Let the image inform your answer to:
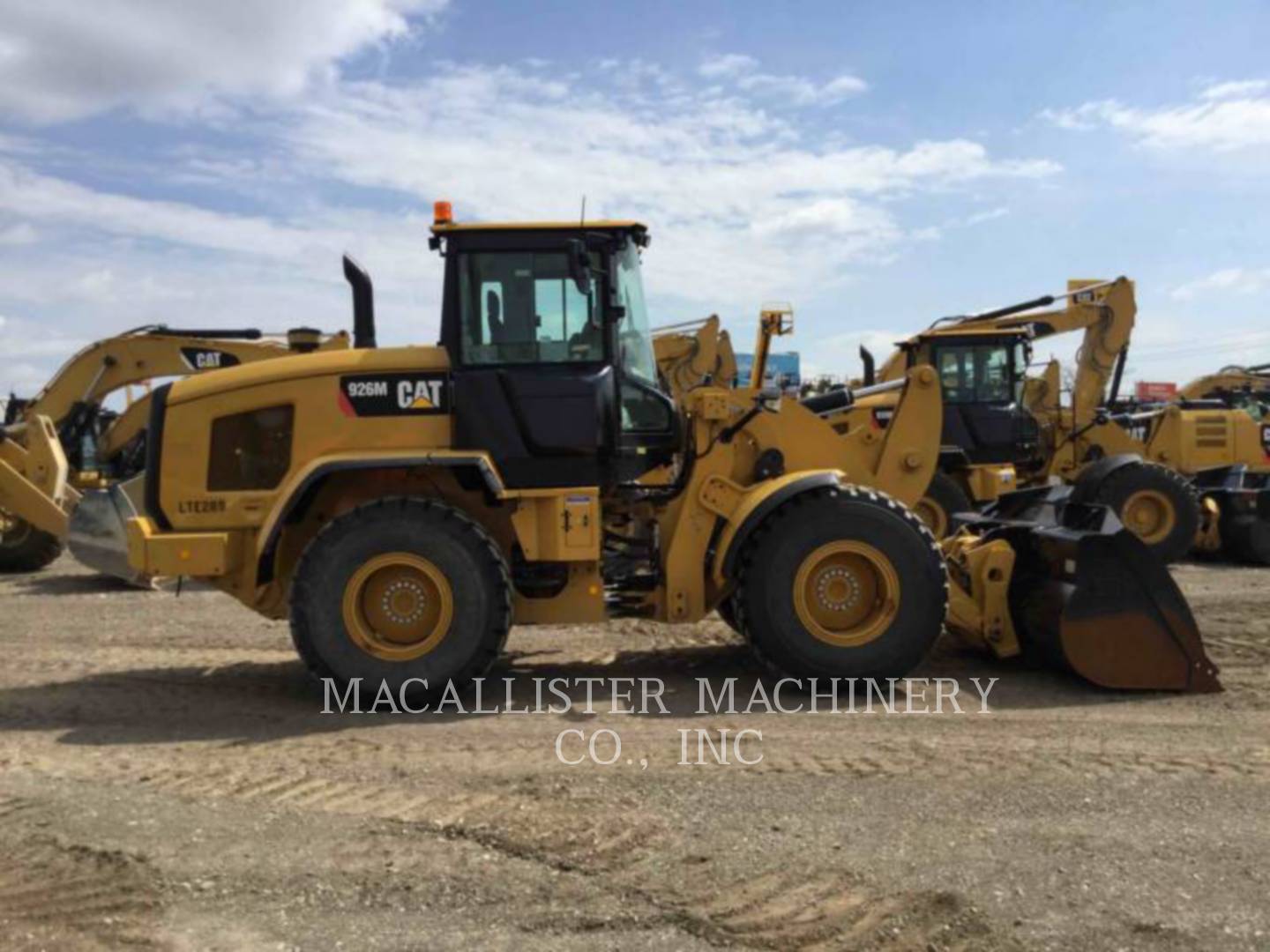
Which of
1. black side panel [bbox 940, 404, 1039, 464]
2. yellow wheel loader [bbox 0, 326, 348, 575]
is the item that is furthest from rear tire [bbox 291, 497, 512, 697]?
black side panel [bbox 940, 404, 1039, 464]

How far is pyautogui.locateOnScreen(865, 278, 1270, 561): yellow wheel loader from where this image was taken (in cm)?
1238

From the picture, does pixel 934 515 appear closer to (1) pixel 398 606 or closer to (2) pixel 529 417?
(2) pixel 529 417

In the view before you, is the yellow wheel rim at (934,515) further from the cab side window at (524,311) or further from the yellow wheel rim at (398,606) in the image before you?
the yellow wheel rim at (398,606)

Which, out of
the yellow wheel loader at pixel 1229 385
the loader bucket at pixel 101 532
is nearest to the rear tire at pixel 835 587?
the loader bucket at pixel 101 532

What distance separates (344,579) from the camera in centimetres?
607

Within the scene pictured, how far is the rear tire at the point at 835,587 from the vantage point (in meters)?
6.28

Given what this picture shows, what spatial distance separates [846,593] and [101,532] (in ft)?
24.1

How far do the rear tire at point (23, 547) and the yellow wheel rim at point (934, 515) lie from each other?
9.74 m

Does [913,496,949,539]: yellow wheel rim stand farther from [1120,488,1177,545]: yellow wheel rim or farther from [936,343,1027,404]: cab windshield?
[1120,488,1177,545]: yellow wheel rim

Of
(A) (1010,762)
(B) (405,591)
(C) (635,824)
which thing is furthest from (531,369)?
(A) (1010,762)

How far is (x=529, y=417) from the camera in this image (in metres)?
6.29

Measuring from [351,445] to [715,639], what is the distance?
321cm

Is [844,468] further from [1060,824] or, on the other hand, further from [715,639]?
[1060,824]

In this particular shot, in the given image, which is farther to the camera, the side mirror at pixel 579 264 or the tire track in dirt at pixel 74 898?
the side mirror at pixel 579 264
